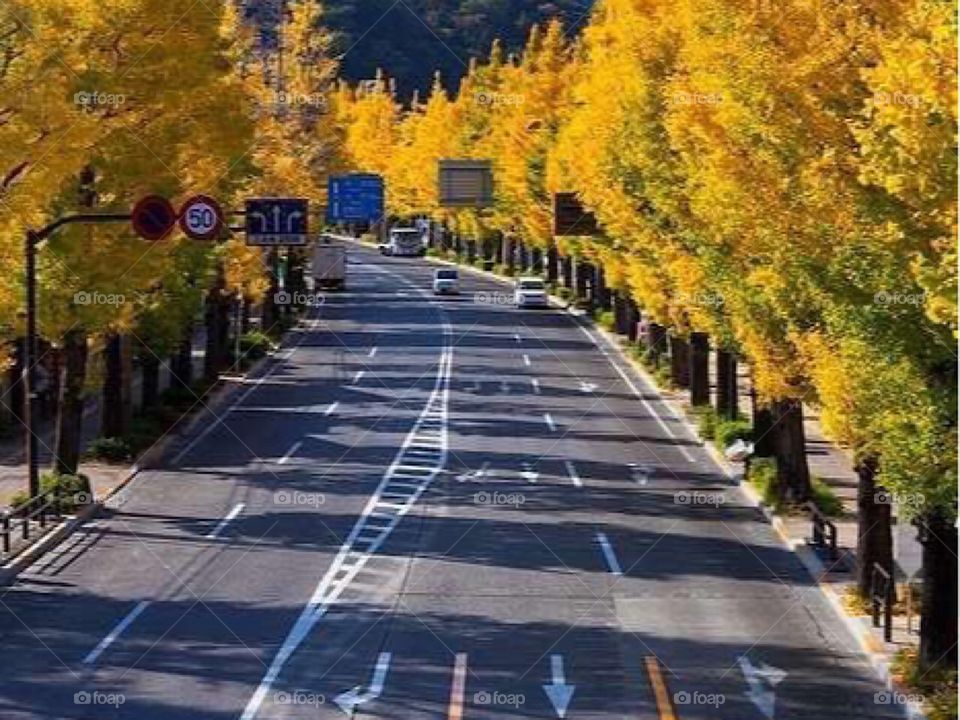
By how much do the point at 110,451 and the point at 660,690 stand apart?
22.0 meters

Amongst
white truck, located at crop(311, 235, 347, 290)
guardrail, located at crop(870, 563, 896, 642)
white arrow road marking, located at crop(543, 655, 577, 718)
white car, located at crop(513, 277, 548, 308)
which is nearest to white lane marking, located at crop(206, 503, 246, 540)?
white arrow road marking, located at crop(543, 655, 577, 718)

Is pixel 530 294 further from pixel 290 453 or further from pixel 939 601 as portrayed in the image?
pixel 939 601

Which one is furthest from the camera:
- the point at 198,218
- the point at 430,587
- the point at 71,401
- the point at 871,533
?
the point at 71,401

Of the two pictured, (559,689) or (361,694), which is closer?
(361,694)

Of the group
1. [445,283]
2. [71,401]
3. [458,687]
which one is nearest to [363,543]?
[71,401]

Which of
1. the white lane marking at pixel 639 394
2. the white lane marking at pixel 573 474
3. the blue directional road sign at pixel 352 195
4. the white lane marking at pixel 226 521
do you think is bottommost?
the white lane marking at pixel 639 394

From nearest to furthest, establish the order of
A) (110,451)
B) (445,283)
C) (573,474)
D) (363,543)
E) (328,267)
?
(363,543) → (573,474) → (110,451) → (328,267) → (445,283)

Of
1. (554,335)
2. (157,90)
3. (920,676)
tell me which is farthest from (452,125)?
(920,676)

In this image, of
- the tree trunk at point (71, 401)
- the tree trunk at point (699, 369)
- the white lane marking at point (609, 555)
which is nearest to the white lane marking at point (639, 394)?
the tree trunk at point (699, 369)

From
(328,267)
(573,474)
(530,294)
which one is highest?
(328,267)

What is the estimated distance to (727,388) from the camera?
144 ft

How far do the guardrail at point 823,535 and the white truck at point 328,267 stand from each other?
204ft

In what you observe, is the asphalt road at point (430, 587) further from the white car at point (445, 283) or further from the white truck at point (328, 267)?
the white car at point (445, 283)

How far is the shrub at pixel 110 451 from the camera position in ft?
133
